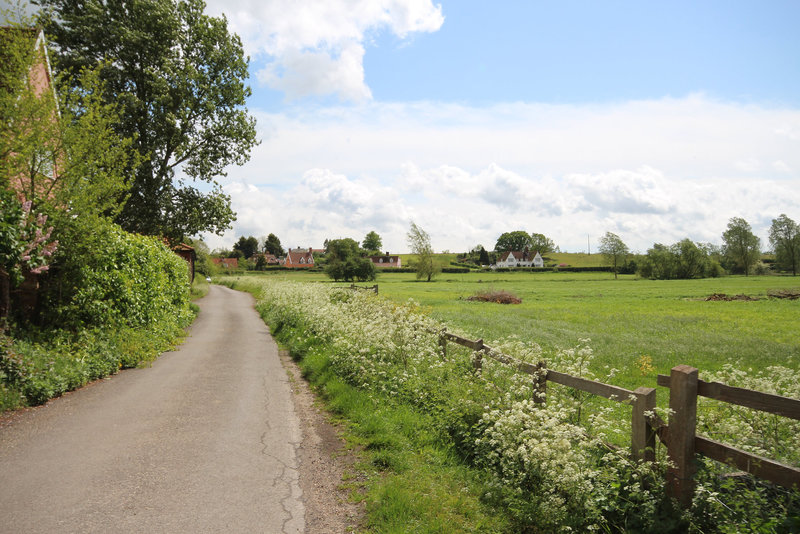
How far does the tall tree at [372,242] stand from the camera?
6772 inches

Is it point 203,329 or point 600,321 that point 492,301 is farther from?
point 203,329

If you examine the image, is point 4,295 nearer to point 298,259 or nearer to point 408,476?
point 408,476

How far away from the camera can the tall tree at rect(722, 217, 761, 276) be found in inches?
3629

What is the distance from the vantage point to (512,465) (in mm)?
5074

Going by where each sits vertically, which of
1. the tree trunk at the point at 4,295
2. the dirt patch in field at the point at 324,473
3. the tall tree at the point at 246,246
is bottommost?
A: the dirt patch in field at the point at 324,473

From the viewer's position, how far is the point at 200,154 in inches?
984

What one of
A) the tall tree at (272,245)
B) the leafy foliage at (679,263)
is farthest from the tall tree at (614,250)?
the tall tree at (272,245)

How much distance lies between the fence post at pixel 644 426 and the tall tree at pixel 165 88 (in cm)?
2116

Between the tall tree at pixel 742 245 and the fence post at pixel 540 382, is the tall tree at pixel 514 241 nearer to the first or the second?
the tall tree at pixel 742 245

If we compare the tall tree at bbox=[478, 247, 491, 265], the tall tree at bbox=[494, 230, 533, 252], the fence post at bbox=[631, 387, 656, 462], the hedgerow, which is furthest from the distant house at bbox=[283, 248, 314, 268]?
the fence post at bbox=[631, 387, 656, 462]

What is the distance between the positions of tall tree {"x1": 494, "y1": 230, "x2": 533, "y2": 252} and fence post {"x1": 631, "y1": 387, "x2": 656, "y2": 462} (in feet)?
561

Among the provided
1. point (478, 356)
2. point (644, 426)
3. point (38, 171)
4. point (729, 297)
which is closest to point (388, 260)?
point (729, 297)

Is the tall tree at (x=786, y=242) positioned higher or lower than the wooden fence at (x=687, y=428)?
higher

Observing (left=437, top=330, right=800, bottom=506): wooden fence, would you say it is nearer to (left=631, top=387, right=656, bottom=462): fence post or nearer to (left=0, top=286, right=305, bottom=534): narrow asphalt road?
(left=631, top=387, right=656, bottom=462): fence post
